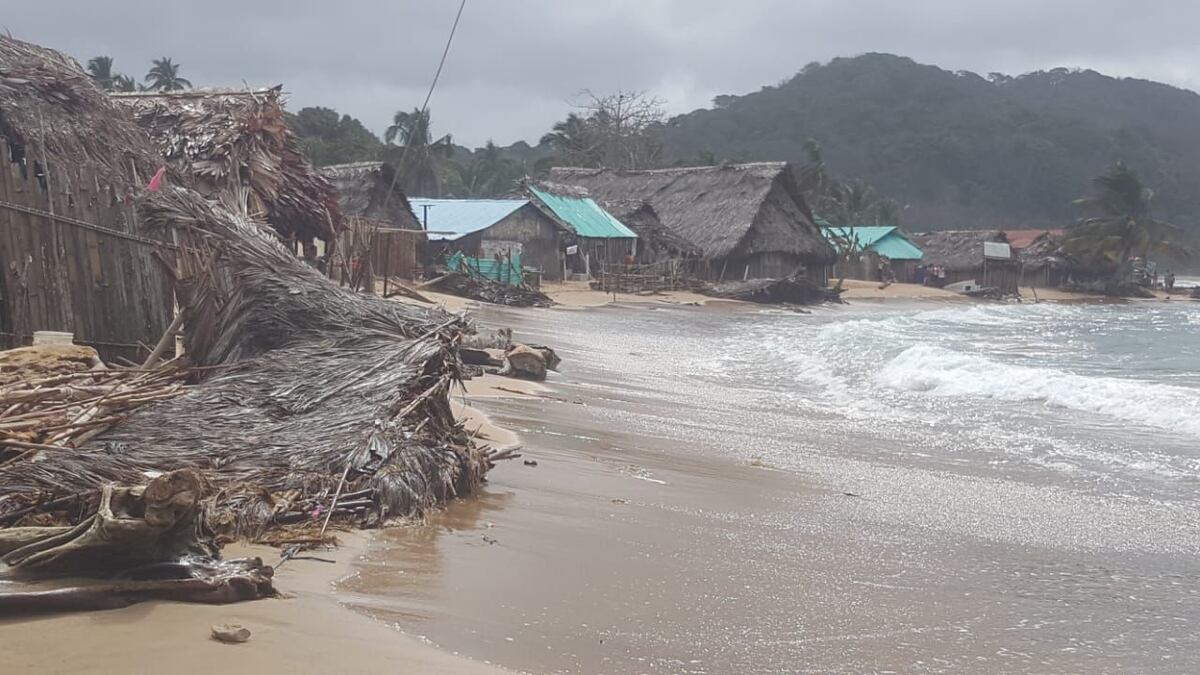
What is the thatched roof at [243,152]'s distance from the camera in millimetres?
11961

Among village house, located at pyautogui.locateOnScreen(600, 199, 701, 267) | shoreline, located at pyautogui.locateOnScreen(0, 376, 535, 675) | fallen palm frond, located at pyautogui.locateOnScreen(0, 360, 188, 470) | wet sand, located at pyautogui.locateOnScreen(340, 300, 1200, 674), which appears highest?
village house, located at pyautogui.locateOnScreen(600, 199, 701, 267)

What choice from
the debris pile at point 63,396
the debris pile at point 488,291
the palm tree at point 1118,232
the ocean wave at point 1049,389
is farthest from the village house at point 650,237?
the debris pile at point 63,396

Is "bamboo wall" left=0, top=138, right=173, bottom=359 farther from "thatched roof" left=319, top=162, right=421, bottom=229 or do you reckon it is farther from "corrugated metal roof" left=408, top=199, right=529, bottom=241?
"corrugated metal roof" left=408, top=199, right=529, bottom=241

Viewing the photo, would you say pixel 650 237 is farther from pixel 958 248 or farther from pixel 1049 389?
pixel 1049 389

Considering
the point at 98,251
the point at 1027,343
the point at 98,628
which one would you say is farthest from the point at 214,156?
the point at 1027,343

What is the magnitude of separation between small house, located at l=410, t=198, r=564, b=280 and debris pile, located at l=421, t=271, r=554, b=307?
365 centimetres

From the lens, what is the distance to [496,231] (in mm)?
32406

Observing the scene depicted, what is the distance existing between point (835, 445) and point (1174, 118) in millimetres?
142507

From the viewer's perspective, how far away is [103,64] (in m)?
66.1

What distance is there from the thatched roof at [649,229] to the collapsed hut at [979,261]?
844 inches

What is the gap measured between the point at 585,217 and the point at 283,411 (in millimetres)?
31360

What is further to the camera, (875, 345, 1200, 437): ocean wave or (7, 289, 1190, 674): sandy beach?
(875, 345, 1200, 437): ocean wave

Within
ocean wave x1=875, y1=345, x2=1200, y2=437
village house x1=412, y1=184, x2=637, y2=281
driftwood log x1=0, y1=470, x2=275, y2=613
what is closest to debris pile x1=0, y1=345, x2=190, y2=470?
driftwood log x1=0, y1=470, x2=275, y2=613

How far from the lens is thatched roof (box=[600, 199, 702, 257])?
1532 inches
